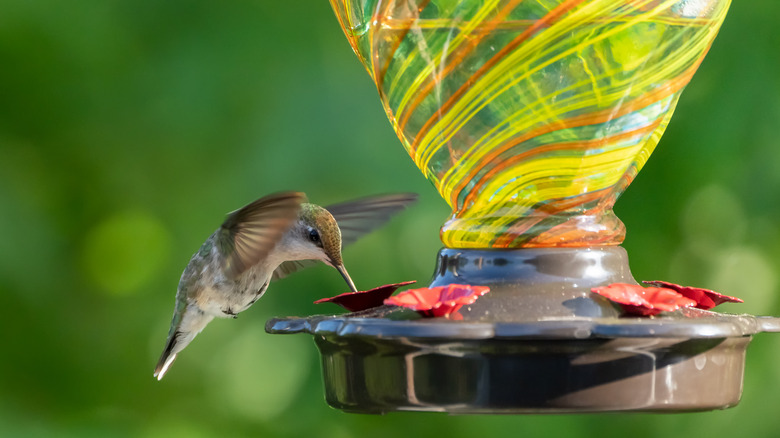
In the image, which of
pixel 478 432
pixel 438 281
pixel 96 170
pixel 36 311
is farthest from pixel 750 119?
pixel 36 311

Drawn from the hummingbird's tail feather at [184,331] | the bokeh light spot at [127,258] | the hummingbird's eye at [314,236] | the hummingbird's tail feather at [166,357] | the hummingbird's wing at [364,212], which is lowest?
the hummingbird's tail feather at [166,357]

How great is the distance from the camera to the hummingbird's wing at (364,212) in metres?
3.75

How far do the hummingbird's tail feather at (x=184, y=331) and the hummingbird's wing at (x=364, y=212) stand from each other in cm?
47

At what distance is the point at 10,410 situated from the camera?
196 inches

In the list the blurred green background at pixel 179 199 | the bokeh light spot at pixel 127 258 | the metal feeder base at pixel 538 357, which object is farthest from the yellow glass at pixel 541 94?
the bokeh light spot at pixel 127 258

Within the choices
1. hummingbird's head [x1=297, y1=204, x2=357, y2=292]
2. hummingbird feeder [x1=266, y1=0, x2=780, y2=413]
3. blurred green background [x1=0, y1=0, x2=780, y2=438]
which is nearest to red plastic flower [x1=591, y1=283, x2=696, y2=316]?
hummingbird feeder [x1=266, y1=0, x2=780, y2=413]

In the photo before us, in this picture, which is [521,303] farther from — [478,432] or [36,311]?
[36,311]

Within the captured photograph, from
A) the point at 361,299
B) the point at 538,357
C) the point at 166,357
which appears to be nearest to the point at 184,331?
the point at 166,357

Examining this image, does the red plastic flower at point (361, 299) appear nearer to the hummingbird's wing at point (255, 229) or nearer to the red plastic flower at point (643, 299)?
the red plastic flower at point (643, 299)

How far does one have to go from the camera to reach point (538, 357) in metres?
1.85

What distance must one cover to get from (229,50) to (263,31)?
0.22m

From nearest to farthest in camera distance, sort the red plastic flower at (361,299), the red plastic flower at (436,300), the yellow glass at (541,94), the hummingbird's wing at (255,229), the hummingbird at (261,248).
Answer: the red plastic flower at (436,300) → the yellow glass at (541,94) → the red plastic flower at (361,299) → the hummingbird's wing at (255,229) → the hummingbird at (261,248)

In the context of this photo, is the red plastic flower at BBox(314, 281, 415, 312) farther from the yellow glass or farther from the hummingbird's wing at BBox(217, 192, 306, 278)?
the hummingbird's wing at BBox(217, 192, 306, 278)

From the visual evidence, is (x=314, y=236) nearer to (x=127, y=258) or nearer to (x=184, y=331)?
(x=184, y=331)
